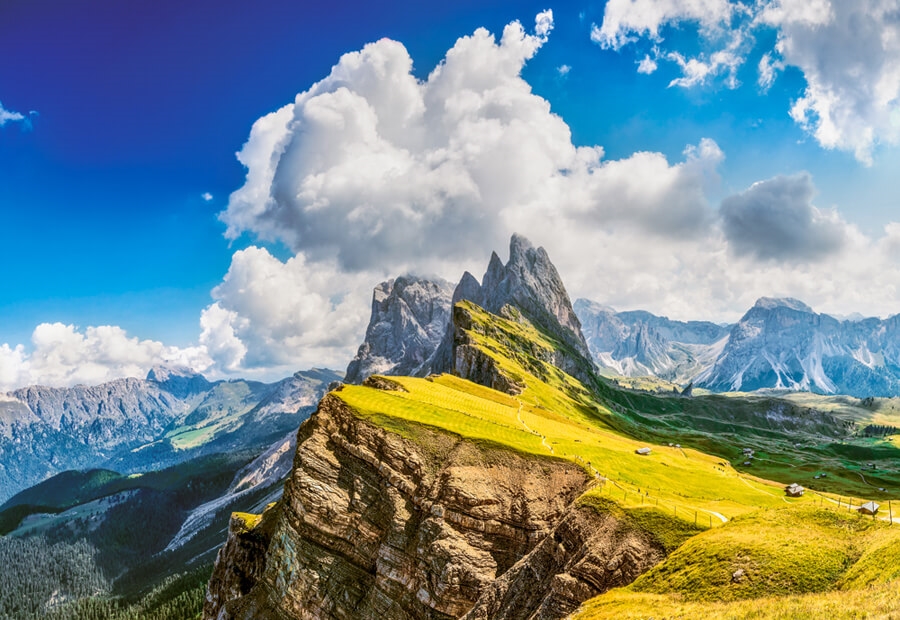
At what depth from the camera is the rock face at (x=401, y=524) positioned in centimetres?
5997

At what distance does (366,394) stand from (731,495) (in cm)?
6565

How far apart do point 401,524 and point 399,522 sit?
429 millimetres

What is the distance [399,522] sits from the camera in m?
65.1

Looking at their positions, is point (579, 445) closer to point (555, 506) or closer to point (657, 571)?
point (555, 506)

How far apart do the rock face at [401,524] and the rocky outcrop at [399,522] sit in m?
0.14

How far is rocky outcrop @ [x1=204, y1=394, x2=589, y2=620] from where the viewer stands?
6066 cm

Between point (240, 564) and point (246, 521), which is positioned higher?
point (246, 521)

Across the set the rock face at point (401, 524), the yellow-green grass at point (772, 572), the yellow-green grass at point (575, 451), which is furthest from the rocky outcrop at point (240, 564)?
the yellow-green grass at point (772, 572)

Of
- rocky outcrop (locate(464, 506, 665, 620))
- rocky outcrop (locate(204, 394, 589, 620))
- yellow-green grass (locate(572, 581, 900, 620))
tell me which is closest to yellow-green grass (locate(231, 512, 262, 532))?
rocky outcrop (locate(204, 394, 589, 620))

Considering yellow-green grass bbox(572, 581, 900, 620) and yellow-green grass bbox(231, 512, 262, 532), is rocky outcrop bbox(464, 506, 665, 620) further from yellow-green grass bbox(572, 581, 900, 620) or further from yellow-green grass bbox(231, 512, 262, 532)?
yellow-green grass bbox(231, 512, 262, 532)

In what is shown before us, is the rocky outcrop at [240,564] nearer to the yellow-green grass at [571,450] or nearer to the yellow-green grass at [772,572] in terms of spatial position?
the yellow-green grass at [571,450]

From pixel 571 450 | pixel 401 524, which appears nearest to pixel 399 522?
pixel 401 524

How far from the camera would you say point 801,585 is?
3122 cm

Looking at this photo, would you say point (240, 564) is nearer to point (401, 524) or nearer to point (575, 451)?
point (401, 524)
